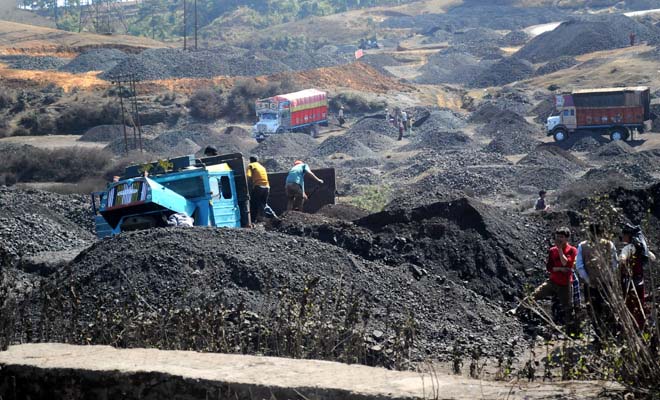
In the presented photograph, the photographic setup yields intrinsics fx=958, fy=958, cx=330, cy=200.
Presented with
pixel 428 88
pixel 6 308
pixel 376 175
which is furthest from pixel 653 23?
pixel 6 308

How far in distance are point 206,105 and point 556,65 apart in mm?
25305

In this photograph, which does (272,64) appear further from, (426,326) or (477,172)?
(426,326)

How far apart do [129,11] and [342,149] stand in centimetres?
10749

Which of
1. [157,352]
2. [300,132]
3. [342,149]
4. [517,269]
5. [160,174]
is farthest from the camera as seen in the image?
[300,132]

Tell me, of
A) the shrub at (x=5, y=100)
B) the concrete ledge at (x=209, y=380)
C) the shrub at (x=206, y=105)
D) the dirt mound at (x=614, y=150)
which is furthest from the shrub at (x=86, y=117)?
the concrete ledge at (x=209, y=380)

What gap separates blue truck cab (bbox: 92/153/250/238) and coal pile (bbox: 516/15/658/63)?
5664cm

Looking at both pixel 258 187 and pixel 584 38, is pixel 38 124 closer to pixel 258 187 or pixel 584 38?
pixel 258 187

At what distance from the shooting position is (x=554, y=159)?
31.4 meters

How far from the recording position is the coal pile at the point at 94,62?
64625 millimetres

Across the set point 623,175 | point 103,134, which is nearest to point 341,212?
point 623,175

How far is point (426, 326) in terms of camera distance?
11359 mm

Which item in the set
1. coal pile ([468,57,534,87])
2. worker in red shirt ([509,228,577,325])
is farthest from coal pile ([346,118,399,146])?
worker in red shirt ([509,228,577,325])

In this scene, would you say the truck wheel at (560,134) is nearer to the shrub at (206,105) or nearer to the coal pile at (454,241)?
the shrub at (206,105)

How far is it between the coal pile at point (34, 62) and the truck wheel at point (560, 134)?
40885 millimetres
